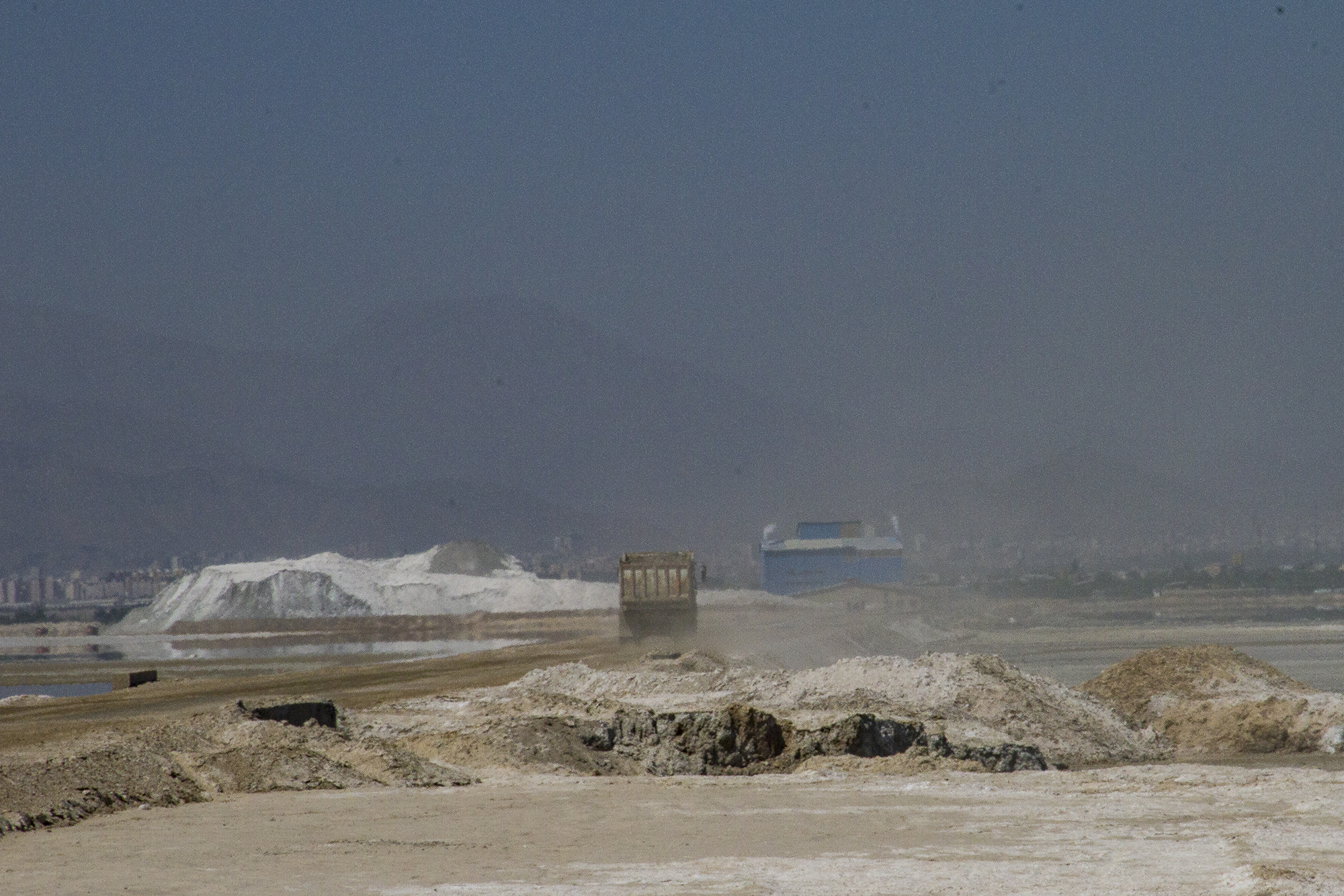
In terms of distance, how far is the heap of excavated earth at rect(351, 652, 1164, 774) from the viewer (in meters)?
24.4

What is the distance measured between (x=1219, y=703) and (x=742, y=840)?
1575 centimetres

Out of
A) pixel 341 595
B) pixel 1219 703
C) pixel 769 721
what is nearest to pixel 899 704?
pixel 769 721

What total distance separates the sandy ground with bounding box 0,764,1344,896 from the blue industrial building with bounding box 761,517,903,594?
404 ft

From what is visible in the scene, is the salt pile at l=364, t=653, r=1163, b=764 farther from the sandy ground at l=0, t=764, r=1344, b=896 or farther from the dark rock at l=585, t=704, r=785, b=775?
the sandy ground at l=0, t=764, r=1344, b=896

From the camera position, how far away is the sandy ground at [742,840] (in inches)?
578

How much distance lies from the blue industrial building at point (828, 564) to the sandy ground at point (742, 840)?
404ft

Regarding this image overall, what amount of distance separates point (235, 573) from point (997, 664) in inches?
4005

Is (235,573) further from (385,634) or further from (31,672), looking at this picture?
(31,672)

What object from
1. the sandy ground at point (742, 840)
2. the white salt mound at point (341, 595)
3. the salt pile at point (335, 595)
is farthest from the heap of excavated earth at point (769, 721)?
the salt pile at point (335, 595)

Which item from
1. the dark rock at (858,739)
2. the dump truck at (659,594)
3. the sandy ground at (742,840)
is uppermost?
the dump truck at (659,594)

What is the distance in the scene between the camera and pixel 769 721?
25.2 meters

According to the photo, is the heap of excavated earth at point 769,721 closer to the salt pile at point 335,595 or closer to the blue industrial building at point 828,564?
the salt pile at point 335,595

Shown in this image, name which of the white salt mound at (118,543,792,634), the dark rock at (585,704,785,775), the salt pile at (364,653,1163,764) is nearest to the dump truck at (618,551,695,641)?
the salt pile at (364,653,1163,764)

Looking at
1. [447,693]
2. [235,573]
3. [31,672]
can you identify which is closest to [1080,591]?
[235,573]
